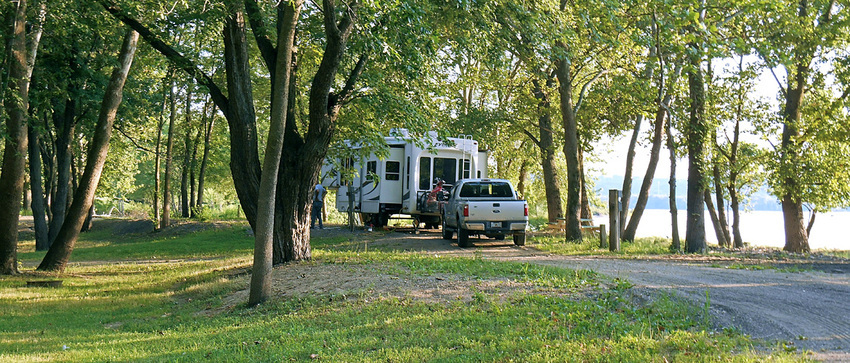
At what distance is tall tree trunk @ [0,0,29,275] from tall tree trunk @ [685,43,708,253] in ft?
51.4

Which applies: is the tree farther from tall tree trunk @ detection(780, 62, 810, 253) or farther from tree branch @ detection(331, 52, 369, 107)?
tree branch @ detection(331, 52, 369, 107)

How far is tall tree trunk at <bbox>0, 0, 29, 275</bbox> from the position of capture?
13.7 metres

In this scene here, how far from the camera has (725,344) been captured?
19.7ft

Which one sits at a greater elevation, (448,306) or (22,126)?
(22,126)

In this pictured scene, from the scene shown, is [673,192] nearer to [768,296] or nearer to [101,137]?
[768,296]

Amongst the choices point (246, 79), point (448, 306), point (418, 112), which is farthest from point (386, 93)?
point (448, 306)

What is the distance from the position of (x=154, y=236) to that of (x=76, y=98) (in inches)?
445

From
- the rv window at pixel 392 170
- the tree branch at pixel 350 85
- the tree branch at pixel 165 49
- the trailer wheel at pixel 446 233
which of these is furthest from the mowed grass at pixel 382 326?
the rv window at pixel 392 170

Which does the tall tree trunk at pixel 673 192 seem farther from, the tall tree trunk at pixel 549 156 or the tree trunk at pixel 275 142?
the tree trunk at pixel 275 142

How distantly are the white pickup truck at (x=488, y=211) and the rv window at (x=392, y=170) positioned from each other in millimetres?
5281

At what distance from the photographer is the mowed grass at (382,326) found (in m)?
6.13

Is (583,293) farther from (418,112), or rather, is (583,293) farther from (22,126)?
(22,126)

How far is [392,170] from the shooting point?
25000mm

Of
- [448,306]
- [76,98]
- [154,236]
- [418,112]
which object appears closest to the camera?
[448,306]
